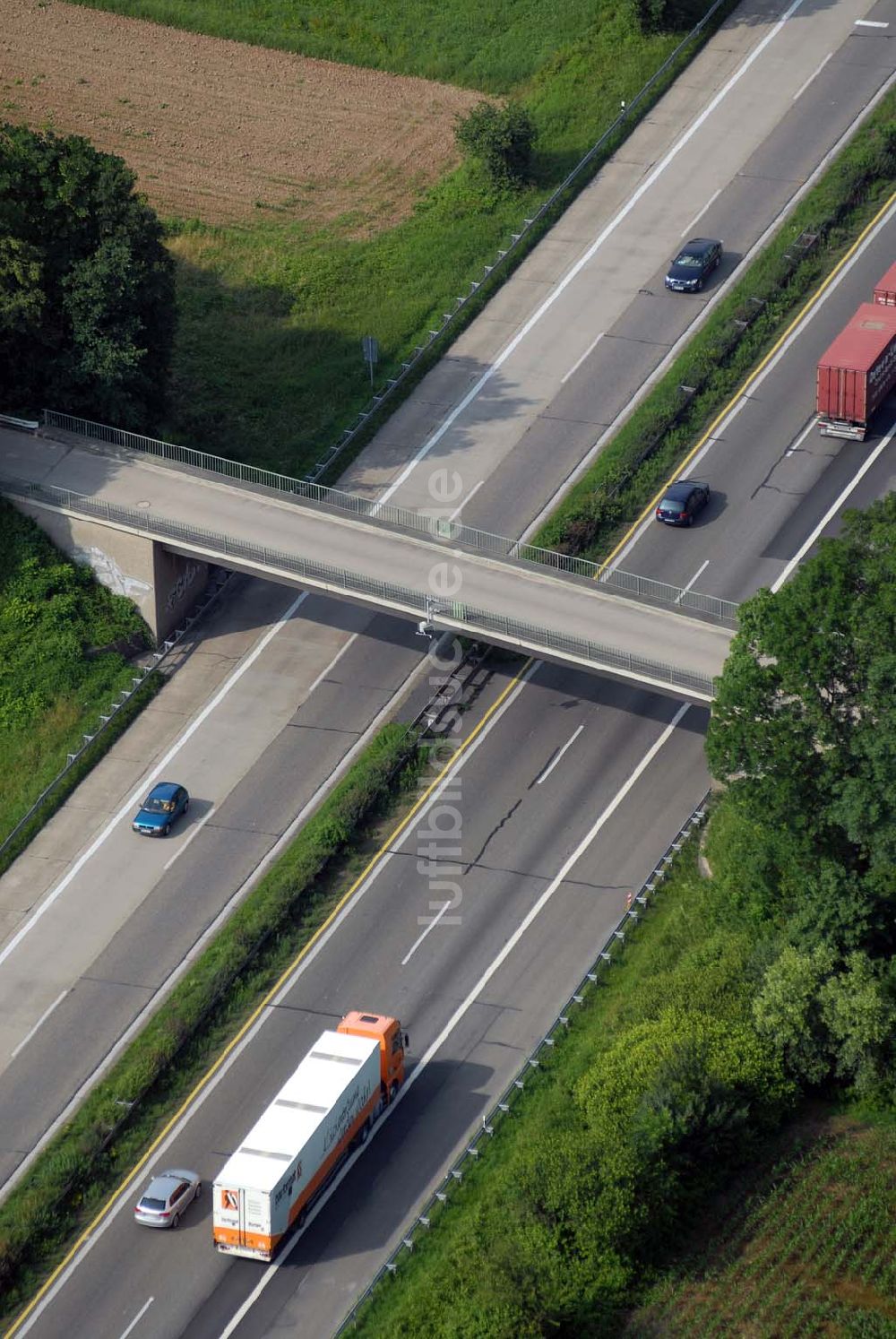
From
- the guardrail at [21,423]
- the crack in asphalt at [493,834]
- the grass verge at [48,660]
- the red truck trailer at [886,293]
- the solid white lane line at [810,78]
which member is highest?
the solid white lane line at [810,78]

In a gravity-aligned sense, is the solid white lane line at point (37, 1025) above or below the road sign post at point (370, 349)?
below

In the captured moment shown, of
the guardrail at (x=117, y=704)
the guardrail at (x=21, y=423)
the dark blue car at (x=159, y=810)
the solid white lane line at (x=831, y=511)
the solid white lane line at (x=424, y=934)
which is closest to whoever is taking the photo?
the solid white lane line at (x=424, y=934)

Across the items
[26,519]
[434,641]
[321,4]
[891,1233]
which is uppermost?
[321,4]

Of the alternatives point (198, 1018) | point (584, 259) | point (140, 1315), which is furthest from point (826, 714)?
point (584, 259)

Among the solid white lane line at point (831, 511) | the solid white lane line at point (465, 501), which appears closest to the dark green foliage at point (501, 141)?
the solid white lane line at point (465, 501)

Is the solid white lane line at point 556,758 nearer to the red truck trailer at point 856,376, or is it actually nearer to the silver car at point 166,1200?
the red truck trailer at point 856,376

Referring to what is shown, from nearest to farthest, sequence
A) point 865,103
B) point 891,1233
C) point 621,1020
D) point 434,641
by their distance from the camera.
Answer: point 891,1233, point 621,1020, point 434,641, point 865,103

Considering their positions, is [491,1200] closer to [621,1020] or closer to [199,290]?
[621,1020]

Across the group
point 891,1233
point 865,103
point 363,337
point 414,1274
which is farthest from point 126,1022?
point 865,103
